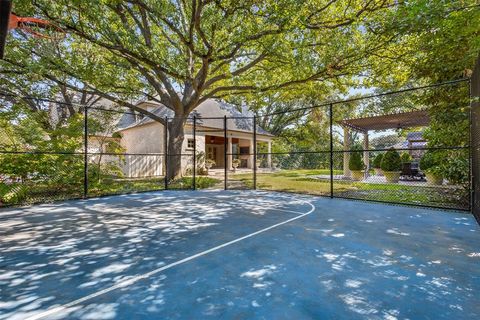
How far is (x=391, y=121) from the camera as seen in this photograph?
12.3 m

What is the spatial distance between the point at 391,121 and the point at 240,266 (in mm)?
12507

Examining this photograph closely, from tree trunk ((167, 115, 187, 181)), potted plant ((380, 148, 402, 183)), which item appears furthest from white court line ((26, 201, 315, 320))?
potted plant ((380, 148, 402, 183))

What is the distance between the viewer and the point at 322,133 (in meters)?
23.9

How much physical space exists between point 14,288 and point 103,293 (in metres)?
0.96

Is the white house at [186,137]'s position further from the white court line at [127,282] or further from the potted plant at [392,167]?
the white court line at [127,282]

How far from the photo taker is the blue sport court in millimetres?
2164

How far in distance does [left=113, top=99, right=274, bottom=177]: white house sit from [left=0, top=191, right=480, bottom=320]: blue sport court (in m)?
8.53

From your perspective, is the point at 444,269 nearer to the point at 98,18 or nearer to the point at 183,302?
the point at 183,302

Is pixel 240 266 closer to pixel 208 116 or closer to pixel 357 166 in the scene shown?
pixel 357 166

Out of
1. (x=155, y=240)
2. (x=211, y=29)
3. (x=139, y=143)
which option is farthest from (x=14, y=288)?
(x=139, y=143)

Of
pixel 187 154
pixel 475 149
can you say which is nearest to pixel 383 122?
pixel 475 149

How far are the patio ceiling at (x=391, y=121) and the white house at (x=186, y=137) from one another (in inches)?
244

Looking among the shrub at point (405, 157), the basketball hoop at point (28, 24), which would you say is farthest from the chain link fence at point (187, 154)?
the basketball hoop at point (28, 24)

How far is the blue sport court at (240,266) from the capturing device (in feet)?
7.10
